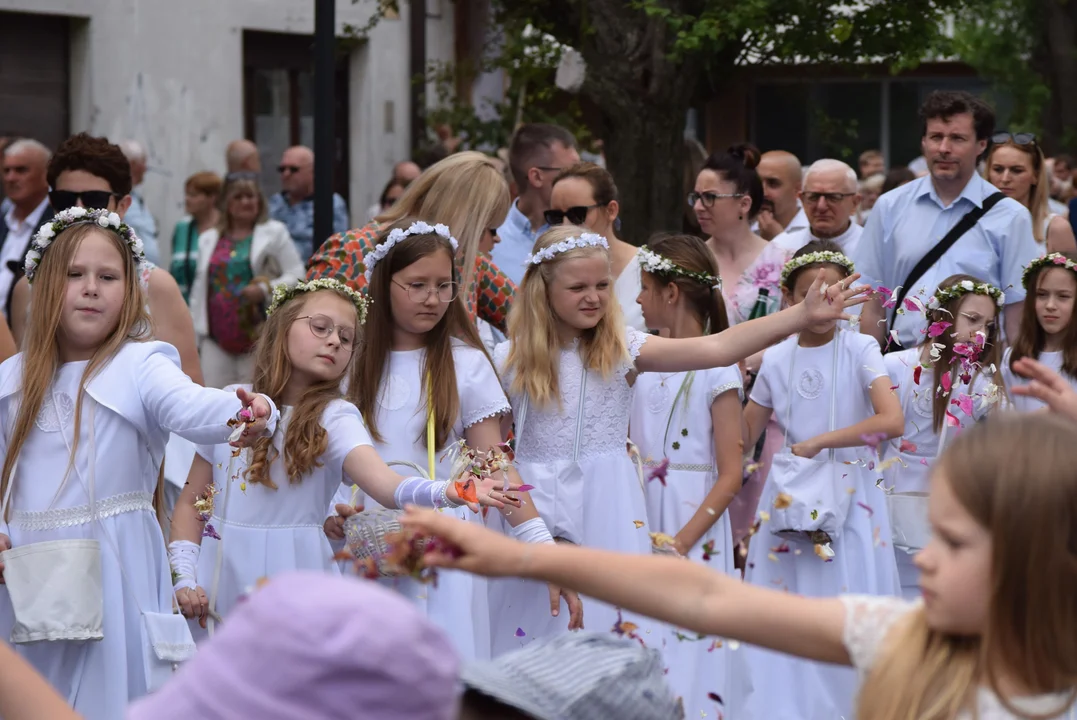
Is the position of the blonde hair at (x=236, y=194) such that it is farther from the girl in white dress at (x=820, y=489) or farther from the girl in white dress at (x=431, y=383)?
the girl in white dress at (x=431, y=383)

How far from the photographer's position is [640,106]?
10758 millimetres

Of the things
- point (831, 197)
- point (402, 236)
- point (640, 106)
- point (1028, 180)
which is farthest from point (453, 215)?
point (640, 106)

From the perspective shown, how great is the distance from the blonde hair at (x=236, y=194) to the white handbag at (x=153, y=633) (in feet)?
20.8

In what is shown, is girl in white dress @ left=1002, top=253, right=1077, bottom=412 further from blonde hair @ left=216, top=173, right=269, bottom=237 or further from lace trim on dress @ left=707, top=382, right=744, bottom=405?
blonde hair @ left=216, top=173, right=269, bottom=237

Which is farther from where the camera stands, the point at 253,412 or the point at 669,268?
the point at 669,268

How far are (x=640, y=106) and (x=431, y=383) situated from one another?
18.7ft

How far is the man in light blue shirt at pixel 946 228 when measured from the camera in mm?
7520

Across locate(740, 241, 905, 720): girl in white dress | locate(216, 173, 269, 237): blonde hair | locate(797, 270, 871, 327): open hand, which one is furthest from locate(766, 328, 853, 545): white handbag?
locate(216, 173, 269, 237): blonde hair

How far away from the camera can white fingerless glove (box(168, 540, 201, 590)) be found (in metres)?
5.07

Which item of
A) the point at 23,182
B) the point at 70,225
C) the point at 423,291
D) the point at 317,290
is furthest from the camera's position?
the point at 23,182

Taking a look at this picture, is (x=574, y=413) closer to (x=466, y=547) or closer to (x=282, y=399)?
(x=282, y=399)

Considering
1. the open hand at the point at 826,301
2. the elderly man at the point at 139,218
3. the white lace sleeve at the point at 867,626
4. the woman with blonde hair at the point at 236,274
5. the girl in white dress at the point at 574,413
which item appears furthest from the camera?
the woman with blonde hair at the point at 236,274

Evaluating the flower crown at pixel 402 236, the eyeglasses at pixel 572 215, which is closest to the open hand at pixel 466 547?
the flower crown at pixel 402 236

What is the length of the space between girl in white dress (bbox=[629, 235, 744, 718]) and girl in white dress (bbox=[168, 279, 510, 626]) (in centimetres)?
178
